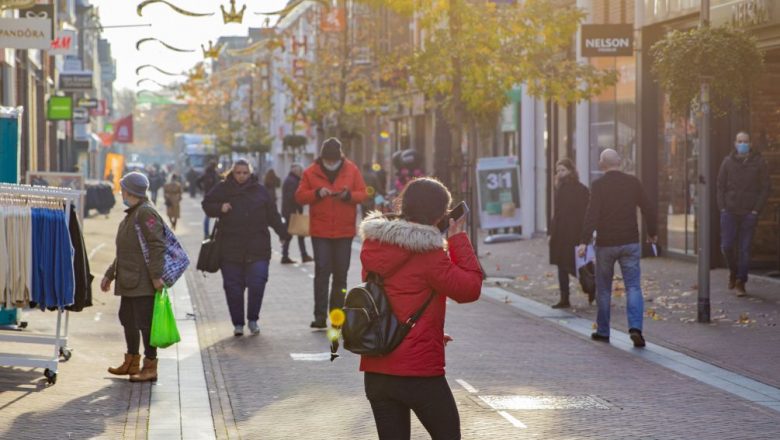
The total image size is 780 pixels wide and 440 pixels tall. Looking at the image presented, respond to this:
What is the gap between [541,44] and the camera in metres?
24.1

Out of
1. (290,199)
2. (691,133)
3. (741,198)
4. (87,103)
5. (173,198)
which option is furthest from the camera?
(87,103)

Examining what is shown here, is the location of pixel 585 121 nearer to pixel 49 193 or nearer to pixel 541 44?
pixel 541 44

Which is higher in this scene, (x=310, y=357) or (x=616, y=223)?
(x=616, y=223)

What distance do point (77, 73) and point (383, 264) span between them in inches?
1647

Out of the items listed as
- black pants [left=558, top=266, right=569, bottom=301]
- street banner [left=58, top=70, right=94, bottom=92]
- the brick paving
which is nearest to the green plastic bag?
the brick paving

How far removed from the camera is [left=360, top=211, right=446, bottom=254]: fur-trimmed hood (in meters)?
5.79

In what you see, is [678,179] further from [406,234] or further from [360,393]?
[406,234]

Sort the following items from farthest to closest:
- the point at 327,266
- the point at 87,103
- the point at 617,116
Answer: the point at 87,103, the point at 617,116, the point at 327,266

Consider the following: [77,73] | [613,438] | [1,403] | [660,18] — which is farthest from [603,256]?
[77,73]

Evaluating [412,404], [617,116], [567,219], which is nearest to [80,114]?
[617,116]

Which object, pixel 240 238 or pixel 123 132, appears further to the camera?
pixel 123 132

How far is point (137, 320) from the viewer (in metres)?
10.7

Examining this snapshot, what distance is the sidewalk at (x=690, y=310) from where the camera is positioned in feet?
40.2

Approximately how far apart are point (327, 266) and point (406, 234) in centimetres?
827
